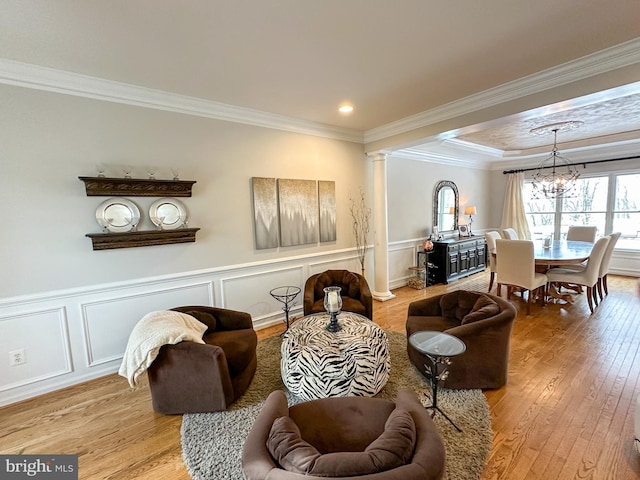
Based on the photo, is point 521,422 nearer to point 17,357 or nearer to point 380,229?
point 380,229

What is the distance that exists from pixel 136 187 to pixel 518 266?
484 cm

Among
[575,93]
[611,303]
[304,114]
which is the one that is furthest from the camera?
[611,303]

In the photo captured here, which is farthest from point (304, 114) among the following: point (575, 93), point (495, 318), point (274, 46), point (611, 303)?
point (611, 303)

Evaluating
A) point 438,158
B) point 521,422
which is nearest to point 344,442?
point 521,422

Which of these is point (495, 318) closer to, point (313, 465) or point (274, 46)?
point (313, 465)

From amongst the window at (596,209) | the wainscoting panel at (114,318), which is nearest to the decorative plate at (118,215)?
the wainscoting panel at (114,318)

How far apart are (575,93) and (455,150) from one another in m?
3.47

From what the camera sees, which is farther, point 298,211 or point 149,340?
point 298,211

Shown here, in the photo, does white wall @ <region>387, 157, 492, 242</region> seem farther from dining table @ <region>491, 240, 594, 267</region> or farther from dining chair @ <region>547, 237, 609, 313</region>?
dining chair @ <region>547, 237, 609, 313</region>

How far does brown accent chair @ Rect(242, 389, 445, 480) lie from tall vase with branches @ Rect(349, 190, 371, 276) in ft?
10.4

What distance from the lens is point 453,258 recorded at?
18.4ft

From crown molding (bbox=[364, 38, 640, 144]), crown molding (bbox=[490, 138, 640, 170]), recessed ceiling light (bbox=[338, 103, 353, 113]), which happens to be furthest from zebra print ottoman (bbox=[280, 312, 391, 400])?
crown molding (bbox=[490, 138, 640, 170])

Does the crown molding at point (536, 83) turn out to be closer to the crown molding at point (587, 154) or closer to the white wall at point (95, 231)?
the white wall at point (95, 231)

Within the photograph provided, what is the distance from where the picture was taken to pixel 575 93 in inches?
100
